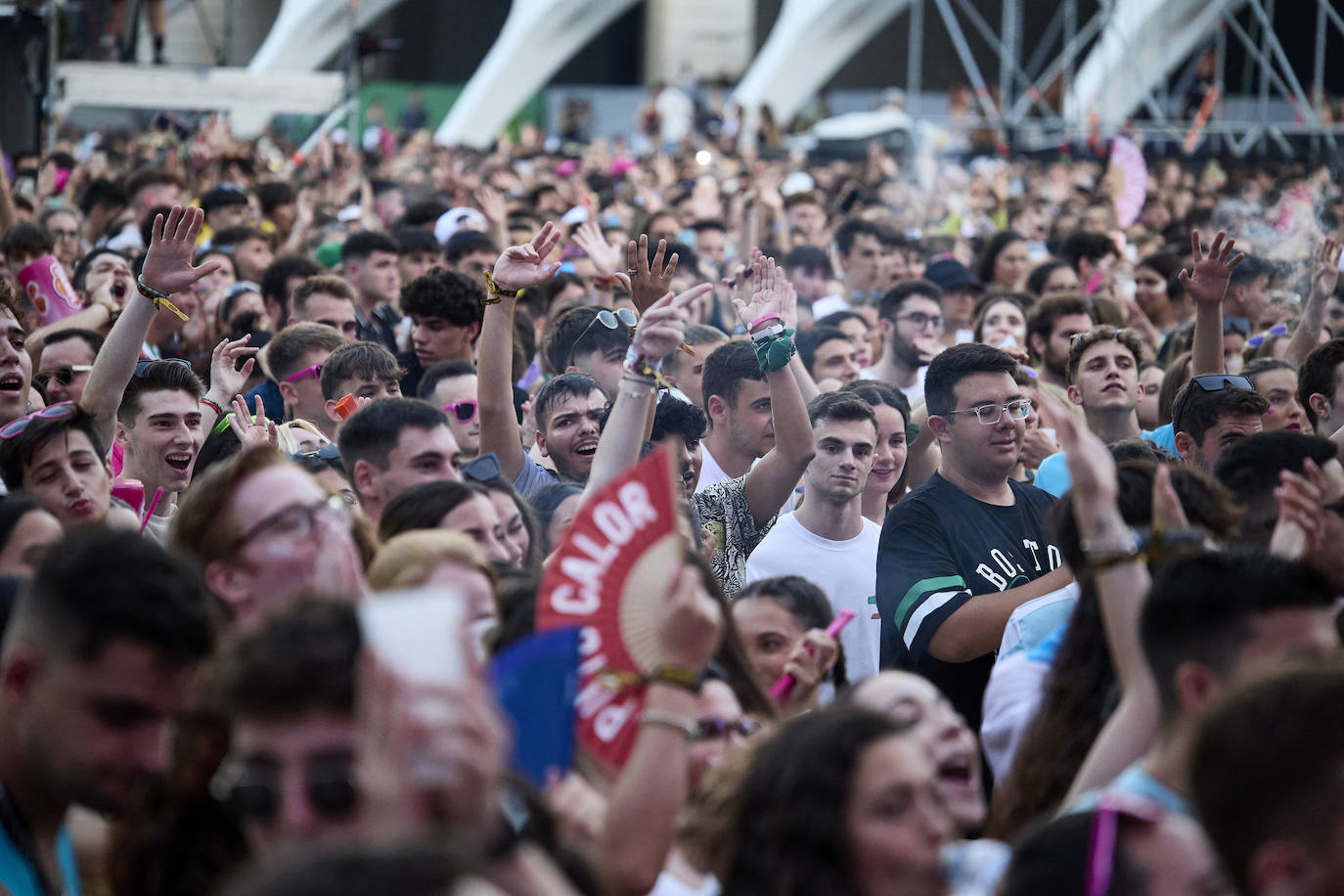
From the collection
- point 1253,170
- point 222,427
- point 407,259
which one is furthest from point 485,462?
point 1253,170

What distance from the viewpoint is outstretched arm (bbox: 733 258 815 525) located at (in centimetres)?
511

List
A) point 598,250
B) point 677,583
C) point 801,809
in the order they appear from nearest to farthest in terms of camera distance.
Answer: point 801,809
point 677,583
point 598,250

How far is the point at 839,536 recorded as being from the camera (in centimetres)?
523

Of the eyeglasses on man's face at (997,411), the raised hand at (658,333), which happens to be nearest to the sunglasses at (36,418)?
the raised hand at (658,333)

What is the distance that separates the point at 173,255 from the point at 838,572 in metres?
2.27

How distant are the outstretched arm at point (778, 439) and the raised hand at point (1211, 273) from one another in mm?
1635

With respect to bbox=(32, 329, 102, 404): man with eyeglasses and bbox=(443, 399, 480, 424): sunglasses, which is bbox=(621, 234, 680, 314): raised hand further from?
bbox=(32, 329, 102, 404): man with eyeglasses

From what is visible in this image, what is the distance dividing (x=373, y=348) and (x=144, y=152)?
12421 millimetres

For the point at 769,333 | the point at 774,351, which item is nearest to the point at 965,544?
the point at 774,351

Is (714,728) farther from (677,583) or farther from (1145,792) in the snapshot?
(1145,792)

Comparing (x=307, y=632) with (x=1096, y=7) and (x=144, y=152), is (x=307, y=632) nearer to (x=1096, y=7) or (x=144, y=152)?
(x=144, y=152)

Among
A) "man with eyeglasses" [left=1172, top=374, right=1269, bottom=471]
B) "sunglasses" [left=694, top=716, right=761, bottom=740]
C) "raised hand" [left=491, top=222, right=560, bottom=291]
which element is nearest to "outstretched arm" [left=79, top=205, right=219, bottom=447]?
"raised hand" [left=491, top=222, right=560, bottom=291]

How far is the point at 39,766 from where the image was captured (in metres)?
2.53

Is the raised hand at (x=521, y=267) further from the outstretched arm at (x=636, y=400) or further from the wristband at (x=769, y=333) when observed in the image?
the outstretched arm at (x=636, y=400)
